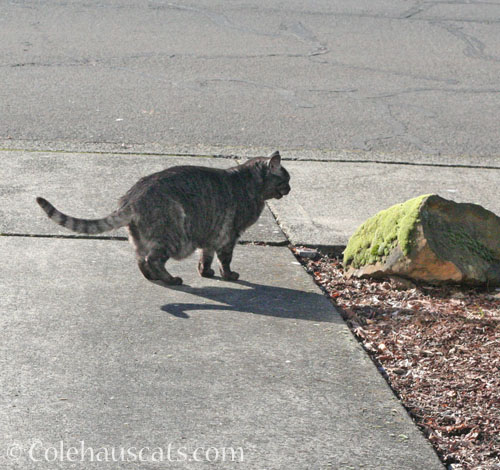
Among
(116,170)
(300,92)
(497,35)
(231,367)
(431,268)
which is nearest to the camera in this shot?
(231,367)

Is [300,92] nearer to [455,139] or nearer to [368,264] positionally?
[455,139]

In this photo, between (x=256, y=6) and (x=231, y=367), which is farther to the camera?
(x=256, y=6)

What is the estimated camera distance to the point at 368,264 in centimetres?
495

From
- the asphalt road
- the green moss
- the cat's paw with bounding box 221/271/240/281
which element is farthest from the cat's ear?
the asphalt road

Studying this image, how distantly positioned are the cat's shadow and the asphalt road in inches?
110

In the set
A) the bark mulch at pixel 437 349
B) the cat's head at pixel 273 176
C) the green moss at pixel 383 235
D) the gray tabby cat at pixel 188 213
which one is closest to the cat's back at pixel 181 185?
the gray tabby cat at pixel 188 213

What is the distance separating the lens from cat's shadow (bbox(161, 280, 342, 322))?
4.31 metres

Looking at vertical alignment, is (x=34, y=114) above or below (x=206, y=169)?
below

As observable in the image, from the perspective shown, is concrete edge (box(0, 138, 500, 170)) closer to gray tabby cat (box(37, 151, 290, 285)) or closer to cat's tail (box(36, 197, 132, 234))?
gray tabby cat (box(37, 151, 290, 285))

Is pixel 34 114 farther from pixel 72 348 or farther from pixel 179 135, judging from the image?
pixel 72 348

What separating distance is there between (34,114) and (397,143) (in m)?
3.51

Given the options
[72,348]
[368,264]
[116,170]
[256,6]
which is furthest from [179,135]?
[256,6]

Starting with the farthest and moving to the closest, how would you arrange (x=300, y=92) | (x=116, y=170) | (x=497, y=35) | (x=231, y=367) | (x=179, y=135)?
(x=497, y=35)
(x=300, y=92)
(x=179, y=135)
(x=116, y=170)
(x=231, y=367)

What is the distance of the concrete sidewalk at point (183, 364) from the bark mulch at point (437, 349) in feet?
0.49
